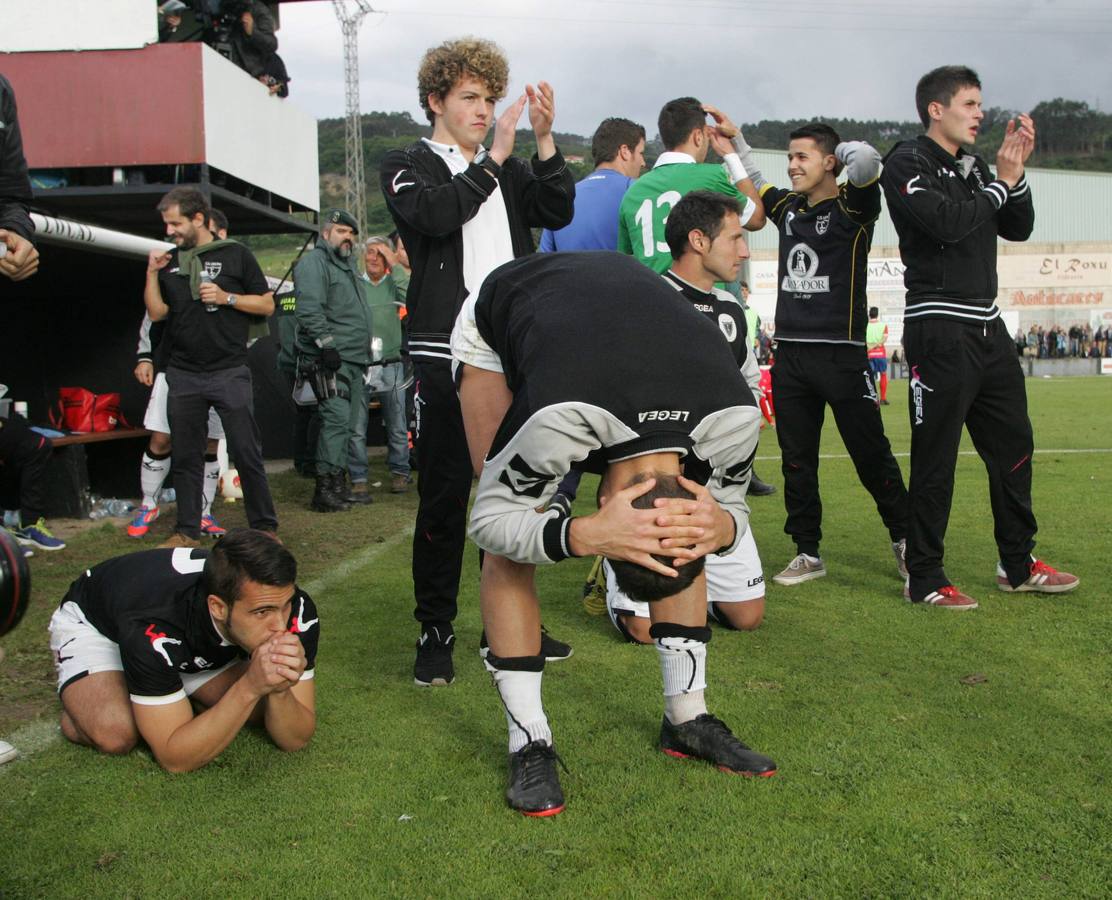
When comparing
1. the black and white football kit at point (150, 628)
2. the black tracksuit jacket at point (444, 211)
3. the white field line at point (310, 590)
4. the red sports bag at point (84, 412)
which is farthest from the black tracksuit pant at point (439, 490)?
the red sports bag at point (84, 412)

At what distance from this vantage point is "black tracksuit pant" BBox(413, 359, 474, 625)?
12.4 ft

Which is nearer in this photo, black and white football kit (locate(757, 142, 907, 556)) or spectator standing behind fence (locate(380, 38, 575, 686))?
spectator standing behind fence (locate(380, 38, 575, 686))

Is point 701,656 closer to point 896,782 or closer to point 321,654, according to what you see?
point 896,782

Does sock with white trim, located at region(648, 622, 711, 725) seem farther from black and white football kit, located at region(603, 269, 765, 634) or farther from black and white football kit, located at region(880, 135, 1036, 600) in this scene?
black and white football kit, located at region(880, 135, 1036, 600)

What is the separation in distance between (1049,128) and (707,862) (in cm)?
12364

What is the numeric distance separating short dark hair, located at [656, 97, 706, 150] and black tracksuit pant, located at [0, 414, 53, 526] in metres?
4.39

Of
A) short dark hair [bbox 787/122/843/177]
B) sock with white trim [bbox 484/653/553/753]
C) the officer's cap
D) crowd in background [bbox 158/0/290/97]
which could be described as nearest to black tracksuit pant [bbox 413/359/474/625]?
sock with white trim [bbox 484/653/553/753]

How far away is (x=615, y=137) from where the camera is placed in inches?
232

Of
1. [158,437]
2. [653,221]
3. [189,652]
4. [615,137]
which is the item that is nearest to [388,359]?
[158,437]

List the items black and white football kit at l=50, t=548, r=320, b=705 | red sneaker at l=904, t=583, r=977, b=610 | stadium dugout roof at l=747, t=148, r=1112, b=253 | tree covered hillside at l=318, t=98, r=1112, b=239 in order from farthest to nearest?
1. tree covered hillside at l=318, t=98, r=1112, b=239
2. stadium dugout roof at l=747, t=148, r=1112, b=253
3. red sneaker at l=904, t=583, r=977, b=610
4. black and white football kit at l=50, t=548, r=320, b=705

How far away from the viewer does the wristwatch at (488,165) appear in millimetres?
3693

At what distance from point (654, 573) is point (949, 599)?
9.08ft

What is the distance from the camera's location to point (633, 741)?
127 inches

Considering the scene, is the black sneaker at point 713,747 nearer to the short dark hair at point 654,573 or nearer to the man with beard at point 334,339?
the short dark hair at point 654,573
